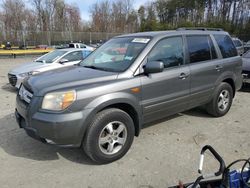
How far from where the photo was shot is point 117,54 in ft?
14.8

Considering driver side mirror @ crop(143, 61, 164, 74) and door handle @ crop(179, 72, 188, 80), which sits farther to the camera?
door handle @ crop(179, 72, 188, 80)

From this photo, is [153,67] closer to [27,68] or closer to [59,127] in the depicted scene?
[59,127]

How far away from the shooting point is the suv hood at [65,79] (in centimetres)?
358

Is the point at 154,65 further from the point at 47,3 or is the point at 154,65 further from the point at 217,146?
the point at 47,3

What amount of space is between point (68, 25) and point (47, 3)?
21.0 feet

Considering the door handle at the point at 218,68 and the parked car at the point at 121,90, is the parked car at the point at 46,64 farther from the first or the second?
the door handle at the point at 218,68

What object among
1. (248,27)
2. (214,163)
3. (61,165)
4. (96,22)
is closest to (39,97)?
(61,165)

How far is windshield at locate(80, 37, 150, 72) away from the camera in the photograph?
419 cm

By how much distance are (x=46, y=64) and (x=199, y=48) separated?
5.76 meters

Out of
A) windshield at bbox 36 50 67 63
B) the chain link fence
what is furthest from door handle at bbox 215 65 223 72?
the chain link fence

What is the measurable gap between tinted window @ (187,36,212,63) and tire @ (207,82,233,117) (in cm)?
74

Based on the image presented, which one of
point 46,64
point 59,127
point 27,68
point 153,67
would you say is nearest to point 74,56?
point 46,64

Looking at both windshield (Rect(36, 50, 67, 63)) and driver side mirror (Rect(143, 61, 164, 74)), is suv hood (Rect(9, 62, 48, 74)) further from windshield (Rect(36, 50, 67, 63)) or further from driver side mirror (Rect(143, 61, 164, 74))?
driver side mirror (Rect(143, 61, 164, 74))

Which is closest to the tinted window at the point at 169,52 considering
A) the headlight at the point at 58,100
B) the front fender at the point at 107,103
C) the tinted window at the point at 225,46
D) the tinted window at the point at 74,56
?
the front fender at the point at 107,103
